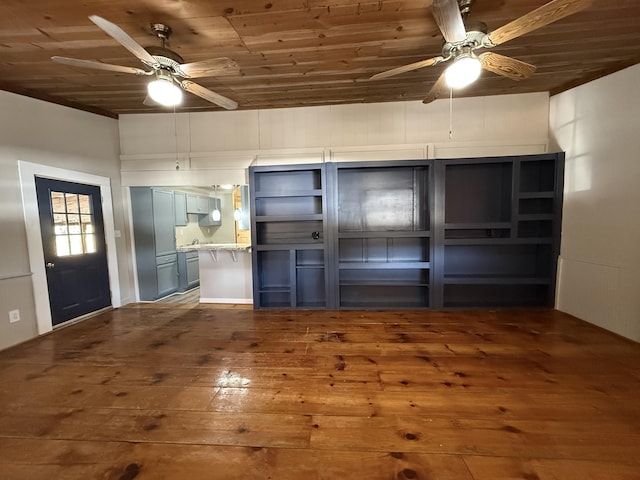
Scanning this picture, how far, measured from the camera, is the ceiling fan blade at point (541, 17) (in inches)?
65.5

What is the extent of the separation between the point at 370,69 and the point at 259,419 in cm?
343

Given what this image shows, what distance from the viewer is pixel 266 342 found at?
3.00 meters

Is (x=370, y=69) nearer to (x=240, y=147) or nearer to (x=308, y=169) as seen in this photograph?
(x=308, y=169)

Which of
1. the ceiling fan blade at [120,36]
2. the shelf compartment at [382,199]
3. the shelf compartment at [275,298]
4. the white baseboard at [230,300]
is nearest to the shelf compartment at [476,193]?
the shelf compartment at [382,199]

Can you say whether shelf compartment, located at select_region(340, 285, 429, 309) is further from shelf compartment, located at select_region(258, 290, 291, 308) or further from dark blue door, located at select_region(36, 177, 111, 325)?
dark blue door, located at select_region(36, 177, 111, 325)

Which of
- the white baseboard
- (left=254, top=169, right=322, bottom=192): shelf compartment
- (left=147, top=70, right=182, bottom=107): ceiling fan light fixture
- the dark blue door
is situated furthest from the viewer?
the white baseboard

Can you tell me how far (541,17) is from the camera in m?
1.80

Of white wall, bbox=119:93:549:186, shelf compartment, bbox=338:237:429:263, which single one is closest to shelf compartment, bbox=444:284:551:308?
shelf compartment, bbox=338:237:429:263

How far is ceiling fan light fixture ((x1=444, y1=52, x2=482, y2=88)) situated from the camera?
7.16 ft

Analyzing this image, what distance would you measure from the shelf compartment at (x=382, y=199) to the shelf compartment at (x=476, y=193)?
0.36 m

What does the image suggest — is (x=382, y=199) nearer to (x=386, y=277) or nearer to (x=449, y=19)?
(x=386, y=277)

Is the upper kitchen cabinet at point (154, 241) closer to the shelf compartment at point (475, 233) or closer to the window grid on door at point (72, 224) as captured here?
the window grid on door at point (72, 224)

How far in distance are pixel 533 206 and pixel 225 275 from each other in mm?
4632

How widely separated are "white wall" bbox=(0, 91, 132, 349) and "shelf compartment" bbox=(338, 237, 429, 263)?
3766mm
